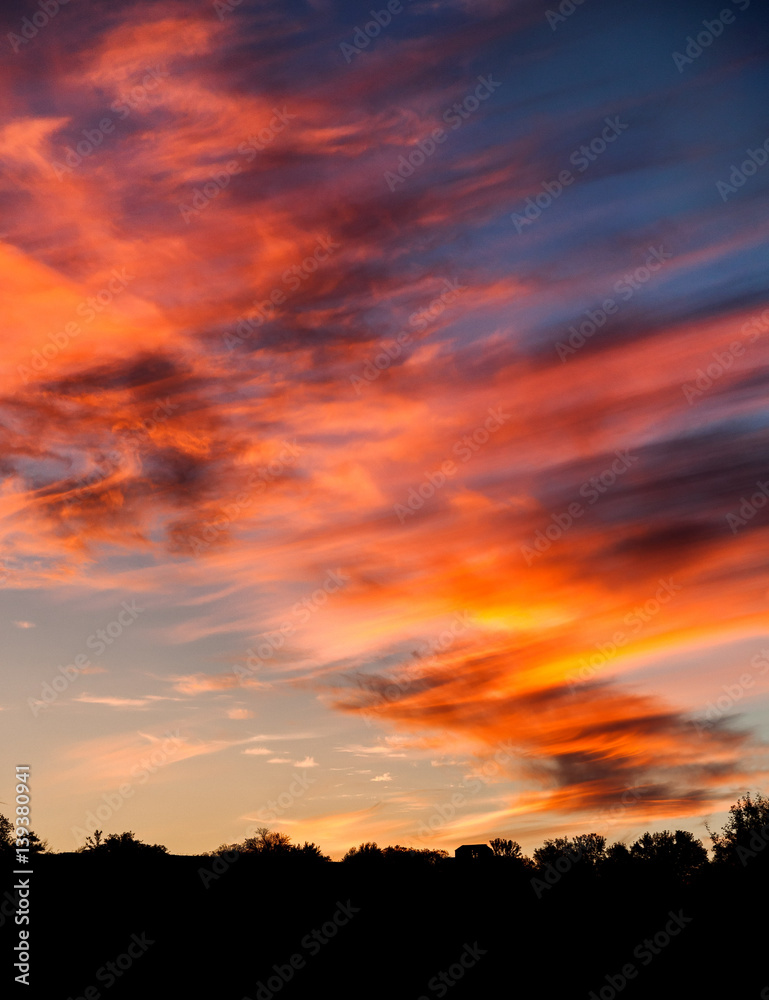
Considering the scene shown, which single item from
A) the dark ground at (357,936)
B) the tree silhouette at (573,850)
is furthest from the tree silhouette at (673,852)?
the dark ground at (357,936)

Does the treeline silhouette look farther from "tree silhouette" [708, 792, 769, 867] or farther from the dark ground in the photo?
"tree silhouette" [708, 792, 769, 867]

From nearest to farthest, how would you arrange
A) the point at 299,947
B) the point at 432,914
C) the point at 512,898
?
the point at 299,947, the point at 432,914, the point at 512,898


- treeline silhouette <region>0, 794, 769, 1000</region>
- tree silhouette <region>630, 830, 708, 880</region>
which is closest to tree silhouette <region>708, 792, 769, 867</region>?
tree silhouette <region>630, 830, 708, 880</region>

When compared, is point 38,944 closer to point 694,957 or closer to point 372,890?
point 372,890

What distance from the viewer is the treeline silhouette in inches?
1018

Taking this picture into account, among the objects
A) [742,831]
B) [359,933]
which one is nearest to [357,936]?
[359,933]

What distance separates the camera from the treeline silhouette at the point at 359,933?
2586cm

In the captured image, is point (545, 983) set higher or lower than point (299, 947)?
Answer: lower

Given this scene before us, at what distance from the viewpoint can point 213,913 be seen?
27.8 m

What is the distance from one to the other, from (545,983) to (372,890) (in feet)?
22.2

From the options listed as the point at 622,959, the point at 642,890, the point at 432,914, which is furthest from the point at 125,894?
the point at 642,890

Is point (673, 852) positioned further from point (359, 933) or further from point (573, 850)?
point (359, 933)

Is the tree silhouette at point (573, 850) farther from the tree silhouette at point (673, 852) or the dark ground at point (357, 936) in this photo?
the dark ground at point (357, 936)

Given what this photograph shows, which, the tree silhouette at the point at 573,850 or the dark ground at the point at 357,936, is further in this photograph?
the tree silhouette at the point at 573,850
